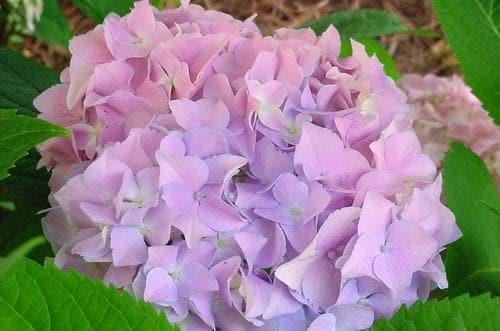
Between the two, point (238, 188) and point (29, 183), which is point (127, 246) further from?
point (29, 183)

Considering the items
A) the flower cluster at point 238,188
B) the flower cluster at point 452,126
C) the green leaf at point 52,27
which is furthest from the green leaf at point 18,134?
the green leaf at point 52,27

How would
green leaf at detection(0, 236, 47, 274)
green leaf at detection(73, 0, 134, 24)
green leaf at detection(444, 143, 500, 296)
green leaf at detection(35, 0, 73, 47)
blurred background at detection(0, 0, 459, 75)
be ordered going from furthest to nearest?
blurred background at detection(0, 0, 459, 75), green leaf at detection(35, 0, 73, 47), green leaf at detection(73, 0, 134, 24), green leaf at detection(444, 143, 500, 296), green leaf at detection(0, 236, 47, 274)

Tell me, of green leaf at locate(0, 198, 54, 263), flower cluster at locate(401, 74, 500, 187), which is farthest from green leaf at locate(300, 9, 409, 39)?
green leaf at locate(0, 198, 54, 263)

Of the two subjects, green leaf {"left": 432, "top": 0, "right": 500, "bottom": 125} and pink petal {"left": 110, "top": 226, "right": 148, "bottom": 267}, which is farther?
green leaf {"left": 432, "top": 0, "right": 500, "bottom": 125}

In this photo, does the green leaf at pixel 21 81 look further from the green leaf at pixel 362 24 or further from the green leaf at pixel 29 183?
the green leaf at pixel 362 24

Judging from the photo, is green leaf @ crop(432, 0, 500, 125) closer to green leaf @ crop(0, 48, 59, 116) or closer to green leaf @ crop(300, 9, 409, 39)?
green leaf @ crop(300, 9, 409, 39)

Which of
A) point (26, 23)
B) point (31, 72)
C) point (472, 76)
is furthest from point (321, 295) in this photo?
point (26, 23)
